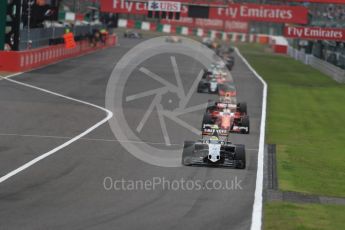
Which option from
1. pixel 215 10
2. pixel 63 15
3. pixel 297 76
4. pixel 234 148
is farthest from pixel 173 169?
pixel 63 15

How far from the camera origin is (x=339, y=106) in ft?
139

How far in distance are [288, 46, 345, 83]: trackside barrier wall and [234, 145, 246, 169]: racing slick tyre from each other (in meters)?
39.1

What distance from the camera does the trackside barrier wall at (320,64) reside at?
197ft

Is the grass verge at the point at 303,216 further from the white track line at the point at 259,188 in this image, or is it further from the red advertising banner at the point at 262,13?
the red advertising banner at the point at 262,13

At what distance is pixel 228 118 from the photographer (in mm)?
28031

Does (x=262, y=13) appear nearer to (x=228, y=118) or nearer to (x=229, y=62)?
(x=229, y=62)

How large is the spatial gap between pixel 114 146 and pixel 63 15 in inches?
3335

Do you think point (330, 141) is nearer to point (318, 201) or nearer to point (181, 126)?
point (181, 126)

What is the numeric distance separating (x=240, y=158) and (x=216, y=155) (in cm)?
57

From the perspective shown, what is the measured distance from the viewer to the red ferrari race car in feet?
90.5

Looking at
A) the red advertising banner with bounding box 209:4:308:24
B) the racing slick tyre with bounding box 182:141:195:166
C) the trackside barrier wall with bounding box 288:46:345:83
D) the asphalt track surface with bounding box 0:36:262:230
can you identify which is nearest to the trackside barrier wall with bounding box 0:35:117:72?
the red advertising banner with bounding box 209:4:308:24

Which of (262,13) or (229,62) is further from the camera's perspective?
(262,13)

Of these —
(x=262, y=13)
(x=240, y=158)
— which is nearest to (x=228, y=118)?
(x=240, y=158)

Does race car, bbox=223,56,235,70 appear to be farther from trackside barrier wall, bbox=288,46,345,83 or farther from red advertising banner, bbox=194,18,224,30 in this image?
red advertising banner, bbox=194,18,224,30
